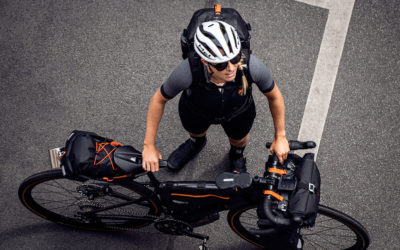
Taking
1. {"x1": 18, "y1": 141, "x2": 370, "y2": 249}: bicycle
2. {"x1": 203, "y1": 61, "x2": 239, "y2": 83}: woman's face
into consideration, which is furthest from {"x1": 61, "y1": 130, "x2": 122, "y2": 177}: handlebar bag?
{"x1": 203, "y1": 61, "x2": 239, "y2": 83}: woman's face

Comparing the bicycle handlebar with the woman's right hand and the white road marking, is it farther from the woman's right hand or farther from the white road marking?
the white road marking

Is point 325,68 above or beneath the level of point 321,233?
above

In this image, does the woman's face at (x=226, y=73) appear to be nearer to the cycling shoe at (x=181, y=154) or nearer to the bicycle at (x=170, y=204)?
the bicycle at (x=170, y=204)

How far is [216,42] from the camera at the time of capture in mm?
2434

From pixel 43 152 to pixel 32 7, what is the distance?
6.45 ft

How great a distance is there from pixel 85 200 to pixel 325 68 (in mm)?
3203

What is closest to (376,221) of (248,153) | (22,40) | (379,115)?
(379,115)

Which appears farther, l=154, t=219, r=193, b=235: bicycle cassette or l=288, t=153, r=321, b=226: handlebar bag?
l=154, t=219, r=193, b=235: bicycle cassette

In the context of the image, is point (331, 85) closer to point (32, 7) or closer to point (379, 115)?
point (379, 115)

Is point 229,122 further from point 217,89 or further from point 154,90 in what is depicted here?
point 154,90

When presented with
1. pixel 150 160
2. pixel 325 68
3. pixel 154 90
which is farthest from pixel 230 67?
pixel 325 68

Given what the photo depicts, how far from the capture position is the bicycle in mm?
2525

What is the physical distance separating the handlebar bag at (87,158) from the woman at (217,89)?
327 millimetres

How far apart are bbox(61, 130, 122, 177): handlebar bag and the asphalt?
1.27m
